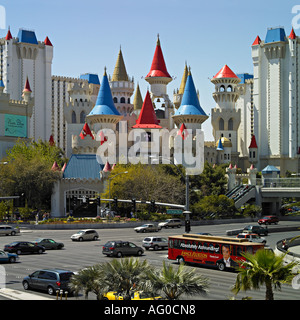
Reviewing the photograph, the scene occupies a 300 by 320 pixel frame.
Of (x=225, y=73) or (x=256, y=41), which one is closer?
(x=225, y=73)

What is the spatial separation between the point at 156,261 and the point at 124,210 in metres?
36.9

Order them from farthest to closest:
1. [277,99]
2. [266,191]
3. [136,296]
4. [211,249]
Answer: [277,99], [266,191], [211,249], [136,296]

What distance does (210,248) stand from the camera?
32438 mm

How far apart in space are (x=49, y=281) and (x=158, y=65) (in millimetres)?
91325

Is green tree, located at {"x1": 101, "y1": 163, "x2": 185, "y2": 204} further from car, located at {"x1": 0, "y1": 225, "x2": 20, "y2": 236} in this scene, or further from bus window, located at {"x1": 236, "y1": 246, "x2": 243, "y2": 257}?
bus window, located at {"x1": 236, "y1": 246, "x2": 243, "y2": 257}

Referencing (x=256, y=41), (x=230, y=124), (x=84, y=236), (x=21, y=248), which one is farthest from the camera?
(x=256, y=41)

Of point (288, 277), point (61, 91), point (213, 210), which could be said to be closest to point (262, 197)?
point (213, 210)

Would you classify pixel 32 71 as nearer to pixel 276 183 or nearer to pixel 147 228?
pixel 276 183

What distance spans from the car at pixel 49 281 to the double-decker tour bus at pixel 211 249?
392 inches

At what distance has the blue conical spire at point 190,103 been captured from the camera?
98.6 m

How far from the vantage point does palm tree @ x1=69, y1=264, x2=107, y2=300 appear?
1738 cm

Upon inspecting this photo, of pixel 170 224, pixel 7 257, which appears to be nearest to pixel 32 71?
pixel 170 224

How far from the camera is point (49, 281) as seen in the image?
23859 millimetres

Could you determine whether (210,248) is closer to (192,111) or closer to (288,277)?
(288,277)
